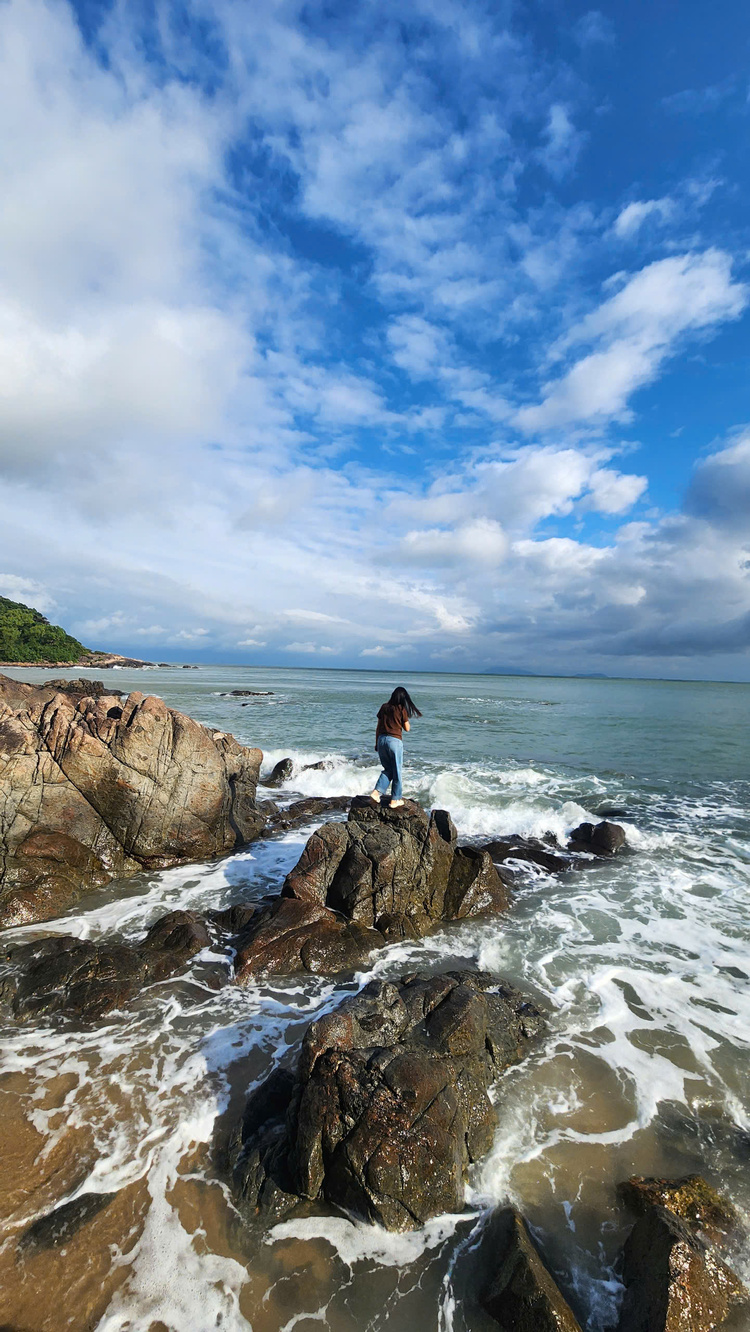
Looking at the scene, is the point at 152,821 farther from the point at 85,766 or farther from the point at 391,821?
the point at 391,821

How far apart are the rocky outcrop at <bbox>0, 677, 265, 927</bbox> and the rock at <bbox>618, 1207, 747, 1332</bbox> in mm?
9418

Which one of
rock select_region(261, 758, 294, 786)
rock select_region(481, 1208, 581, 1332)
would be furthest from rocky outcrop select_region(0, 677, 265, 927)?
rock select_region(481, 1208, 581, 1332)

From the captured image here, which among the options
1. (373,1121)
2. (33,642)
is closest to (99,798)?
(373,1121)

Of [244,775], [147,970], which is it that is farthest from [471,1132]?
[244,775]

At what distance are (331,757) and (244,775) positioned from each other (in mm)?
8738

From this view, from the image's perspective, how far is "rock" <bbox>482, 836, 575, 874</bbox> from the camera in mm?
12648

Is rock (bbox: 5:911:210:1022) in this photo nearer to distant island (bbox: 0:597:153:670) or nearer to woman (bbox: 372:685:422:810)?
woman (bbox: 372:685:422:810)

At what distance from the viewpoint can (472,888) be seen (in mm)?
10133

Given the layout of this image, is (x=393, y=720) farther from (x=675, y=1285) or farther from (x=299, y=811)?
(x=675, y=1285)

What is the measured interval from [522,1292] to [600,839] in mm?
11497

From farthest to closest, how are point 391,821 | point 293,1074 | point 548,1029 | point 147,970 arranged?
point 391,821, point 147,970, point 548,1029, point 293,1074

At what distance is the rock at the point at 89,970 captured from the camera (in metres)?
6.72

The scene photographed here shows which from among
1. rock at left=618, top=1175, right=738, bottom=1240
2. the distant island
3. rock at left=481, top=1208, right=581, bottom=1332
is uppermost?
the distant island

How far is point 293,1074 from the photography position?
545 centimetres
